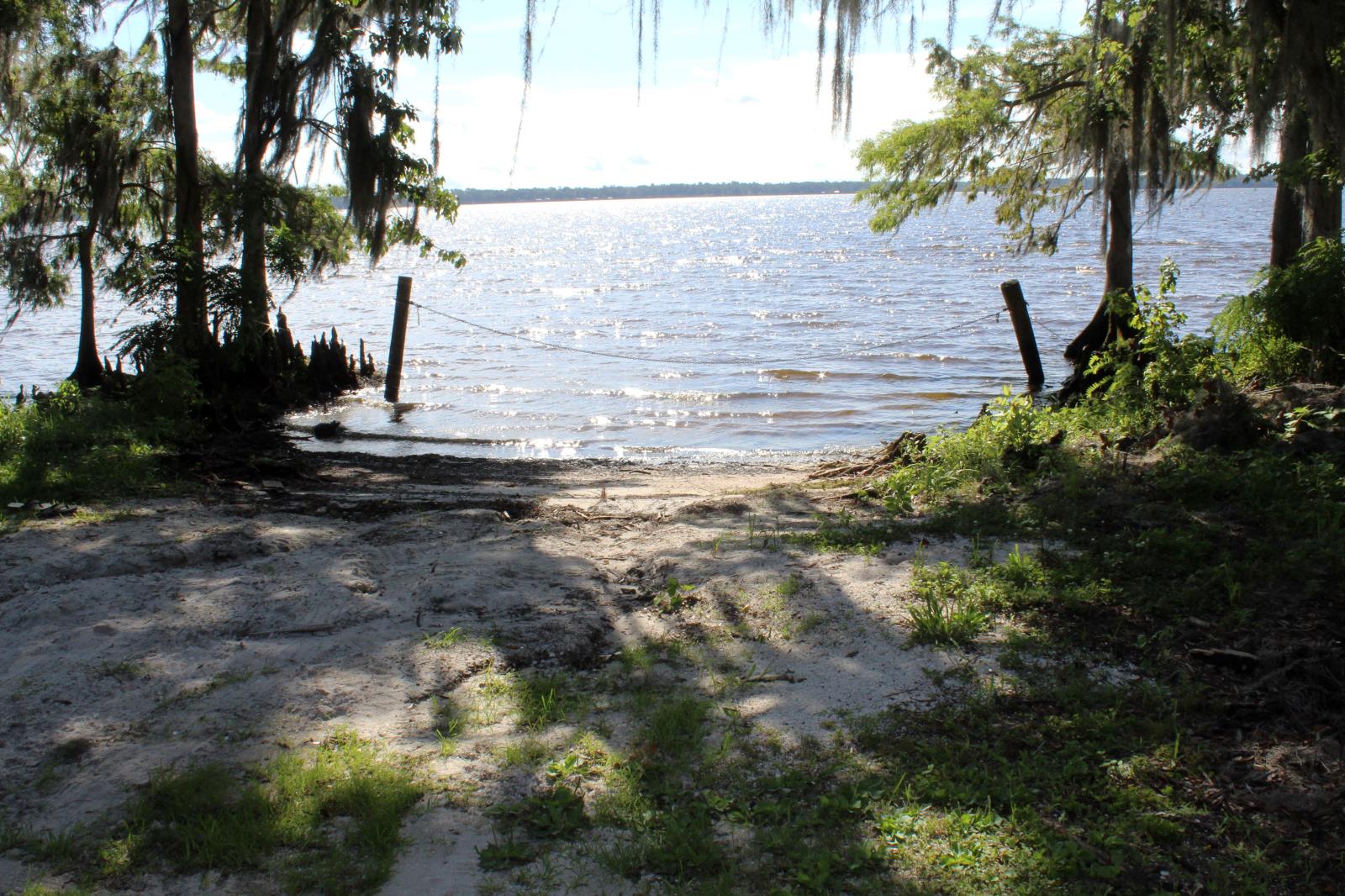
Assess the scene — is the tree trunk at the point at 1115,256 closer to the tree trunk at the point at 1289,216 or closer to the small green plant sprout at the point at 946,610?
the tree trunk at the point at 1289,216

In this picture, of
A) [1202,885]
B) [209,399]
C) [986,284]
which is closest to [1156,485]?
[1202,885]

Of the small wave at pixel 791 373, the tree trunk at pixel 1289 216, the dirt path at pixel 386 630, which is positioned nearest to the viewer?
the dirt path at pixel 386 630

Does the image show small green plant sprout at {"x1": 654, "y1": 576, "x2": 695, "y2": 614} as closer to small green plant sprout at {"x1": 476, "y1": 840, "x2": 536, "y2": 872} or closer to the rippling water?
small green plant sprout at {"x1": 476, "y1": 840, "x2": 536, "y2": 872}

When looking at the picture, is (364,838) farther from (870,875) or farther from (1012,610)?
(1012,610)

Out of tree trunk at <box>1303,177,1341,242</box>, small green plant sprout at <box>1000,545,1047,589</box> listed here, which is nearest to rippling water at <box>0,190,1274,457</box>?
tree trunk at <box>1303,177,1341,242</box>

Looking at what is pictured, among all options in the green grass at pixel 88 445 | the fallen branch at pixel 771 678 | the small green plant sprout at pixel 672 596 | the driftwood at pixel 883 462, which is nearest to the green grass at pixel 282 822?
the fallen branch at pixel 771 678

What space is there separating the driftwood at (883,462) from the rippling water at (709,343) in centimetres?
345

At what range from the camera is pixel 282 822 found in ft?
10.4

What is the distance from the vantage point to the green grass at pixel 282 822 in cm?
298

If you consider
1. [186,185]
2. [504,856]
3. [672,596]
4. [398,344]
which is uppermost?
[186,185]

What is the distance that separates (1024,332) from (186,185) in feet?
40.5

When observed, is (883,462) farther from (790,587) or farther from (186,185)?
(186,185)

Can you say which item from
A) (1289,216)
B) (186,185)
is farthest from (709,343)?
(1289,216)

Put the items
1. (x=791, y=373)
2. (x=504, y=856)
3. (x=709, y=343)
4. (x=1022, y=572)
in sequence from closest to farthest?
(x=504, y=856) → (x=1022, y=572) → (x=791, y=373) → (x=709, y=343)
